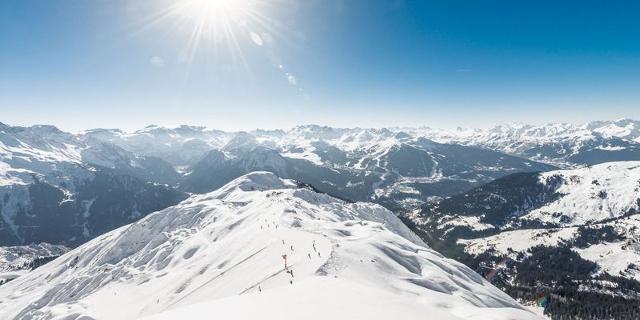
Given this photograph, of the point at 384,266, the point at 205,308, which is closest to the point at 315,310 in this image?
the point at 205,308

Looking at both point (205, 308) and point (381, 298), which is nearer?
point (205, 308)

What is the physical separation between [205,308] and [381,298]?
20330 mm

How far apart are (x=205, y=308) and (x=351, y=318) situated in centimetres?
1558

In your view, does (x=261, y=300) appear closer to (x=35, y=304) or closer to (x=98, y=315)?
(x=98, y=315)

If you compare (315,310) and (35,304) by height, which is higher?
(315,310)

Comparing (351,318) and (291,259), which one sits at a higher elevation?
(351,318)

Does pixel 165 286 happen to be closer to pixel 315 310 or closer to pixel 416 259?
pixel 416 259

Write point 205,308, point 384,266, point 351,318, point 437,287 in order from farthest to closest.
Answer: point 384,266 → point 437,287 → point 205,308 → point 351,318

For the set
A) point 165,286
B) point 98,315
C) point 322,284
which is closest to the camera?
point 322,284

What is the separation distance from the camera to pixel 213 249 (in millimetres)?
172125

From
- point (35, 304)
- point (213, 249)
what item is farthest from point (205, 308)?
point (35, 304)

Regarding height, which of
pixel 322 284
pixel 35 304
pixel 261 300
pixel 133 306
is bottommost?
pixel 35 304

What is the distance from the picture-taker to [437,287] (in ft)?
278

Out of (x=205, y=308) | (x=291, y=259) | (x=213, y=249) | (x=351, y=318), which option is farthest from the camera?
(x=213, y=249)
